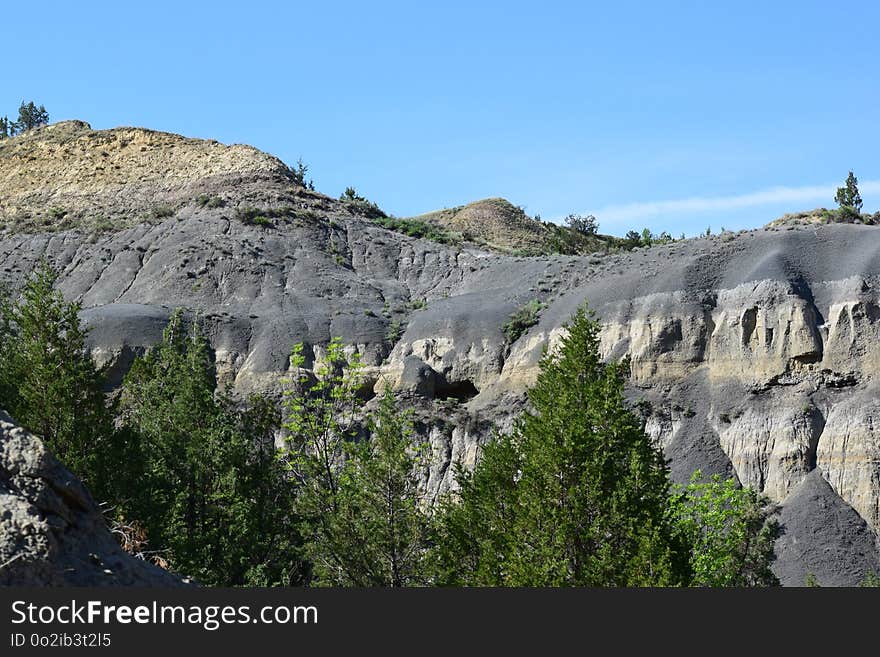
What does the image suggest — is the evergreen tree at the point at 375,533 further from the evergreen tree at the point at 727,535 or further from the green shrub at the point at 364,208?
the green shrub at the point at 364,208

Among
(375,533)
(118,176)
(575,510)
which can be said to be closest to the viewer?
(575,510)

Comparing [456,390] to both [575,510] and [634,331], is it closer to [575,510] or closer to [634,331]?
[634,331]

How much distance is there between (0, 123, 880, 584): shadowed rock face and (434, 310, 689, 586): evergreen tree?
11711 mm

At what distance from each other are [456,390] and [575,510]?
32286 millimetres

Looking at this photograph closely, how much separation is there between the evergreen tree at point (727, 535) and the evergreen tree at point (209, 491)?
12557 mm

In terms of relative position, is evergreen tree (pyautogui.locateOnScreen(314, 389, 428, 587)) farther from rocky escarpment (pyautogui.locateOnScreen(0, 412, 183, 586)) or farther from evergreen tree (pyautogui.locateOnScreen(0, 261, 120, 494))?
rocky escarpment (pyautogui.locateOnScreen(0, 412, 183, 586))

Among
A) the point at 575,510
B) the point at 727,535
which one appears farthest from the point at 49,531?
A: the point at 727,535

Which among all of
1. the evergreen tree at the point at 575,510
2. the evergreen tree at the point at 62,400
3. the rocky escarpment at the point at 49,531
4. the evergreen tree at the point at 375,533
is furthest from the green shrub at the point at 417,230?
the rocky escarpment at the point at 49,531

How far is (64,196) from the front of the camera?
333 feet

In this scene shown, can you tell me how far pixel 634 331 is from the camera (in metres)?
55.8

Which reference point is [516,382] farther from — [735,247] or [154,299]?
[154,299]

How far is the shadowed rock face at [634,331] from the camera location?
162ft

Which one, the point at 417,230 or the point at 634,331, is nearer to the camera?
the point at 634,331

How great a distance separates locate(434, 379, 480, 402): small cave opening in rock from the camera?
5944cm
